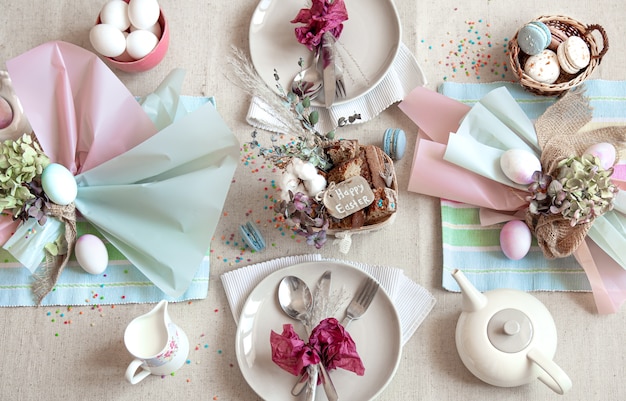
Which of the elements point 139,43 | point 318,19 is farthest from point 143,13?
point 318,19

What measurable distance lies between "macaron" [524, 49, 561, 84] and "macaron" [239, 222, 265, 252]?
610 millimetres

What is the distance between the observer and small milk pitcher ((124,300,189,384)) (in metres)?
1.10

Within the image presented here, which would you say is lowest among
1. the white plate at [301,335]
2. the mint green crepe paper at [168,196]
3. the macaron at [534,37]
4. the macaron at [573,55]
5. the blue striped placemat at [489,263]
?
the white plate at [301,335]

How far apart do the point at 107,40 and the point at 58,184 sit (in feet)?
0.99

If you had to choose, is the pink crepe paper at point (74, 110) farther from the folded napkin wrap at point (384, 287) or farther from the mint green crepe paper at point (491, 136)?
the mint green crepe paper at point (491, 136)

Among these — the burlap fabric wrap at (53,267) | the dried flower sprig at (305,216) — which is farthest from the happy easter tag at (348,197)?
the burlap fabric wrap at (53,267)

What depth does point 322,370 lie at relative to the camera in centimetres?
111

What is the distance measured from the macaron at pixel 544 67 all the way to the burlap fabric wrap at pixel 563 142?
0.05 m

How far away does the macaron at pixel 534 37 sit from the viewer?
122 cm

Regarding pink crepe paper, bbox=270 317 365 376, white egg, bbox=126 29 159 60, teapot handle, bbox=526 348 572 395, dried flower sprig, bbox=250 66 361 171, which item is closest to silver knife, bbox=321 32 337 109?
dried flower sprig, bbox=250 66 361 171

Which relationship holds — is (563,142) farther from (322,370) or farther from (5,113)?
(5,113)

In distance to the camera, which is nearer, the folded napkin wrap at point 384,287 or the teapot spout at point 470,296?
the teapot spout at point 470,296

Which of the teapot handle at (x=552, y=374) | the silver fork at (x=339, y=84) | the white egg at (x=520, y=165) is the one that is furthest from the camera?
the silver fork at (x=339, y=84)

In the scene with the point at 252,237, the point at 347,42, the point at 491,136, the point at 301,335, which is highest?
the point at 347,42
